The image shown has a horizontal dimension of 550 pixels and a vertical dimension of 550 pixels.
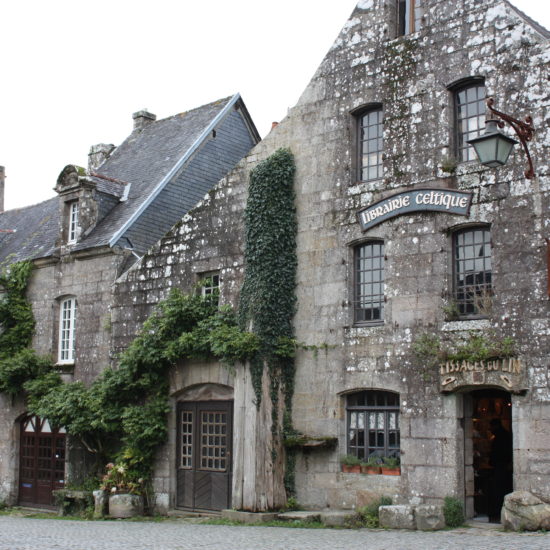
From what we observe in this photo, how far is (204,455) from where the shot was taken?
1711 centimetres

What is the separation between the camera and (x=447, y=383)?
45.2 feet

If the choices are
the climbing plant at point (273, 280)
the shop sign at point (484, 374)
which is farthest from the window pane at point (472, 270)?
the climbing plant at point (273, 280)

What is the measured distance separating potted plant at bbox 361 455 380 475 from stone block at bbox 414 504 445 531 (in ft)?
5.13

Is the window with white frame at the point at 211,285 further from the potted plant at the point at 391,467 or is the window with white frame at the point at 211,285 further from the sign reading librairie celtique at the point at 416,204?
the potted plant at the point at 391,467

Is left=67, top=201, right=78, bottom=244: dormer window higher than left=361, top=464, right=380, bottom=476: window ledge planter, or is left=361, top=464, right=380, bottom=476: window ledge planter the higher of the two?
left=67, top=201, right=78, bottom=244: dormer window

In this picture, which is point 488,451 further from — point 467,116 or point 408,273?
point 467,116

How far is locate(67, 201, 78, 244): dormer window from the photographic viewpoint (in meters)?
21.5

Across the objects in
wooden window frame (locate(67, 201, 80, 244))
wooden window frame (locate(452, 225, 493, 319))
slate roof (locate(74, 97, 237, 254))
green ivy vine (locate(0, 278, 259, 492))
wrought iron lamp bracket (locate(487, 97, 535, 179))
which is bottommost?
green ivy vine (locate(0, 278, 259, 492))

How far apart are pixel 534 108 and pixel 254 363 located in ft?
21.3

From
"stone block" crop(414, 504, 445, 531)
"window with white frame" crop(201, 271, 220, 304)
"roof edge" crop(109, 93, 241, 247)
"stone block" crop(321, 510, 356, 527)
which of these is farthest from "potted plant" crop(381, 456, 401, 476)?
"roof edge" crop(109, 93, 241, 247)

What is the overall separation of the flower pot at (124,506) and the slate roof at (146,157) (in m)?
5.99

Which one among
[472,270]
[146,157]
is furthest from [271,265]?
[146,157]

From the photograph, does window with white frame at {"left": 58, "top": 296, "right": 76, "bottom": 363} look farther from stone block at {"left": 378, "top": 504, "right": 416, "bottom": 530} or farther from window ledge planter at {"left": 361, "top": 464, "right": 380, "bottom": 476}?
stone block at {"left": 378, "top": 504, "right": 416, "bottom": 530}

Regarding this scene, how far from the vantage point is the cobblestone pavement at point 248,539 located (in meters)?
11.3
